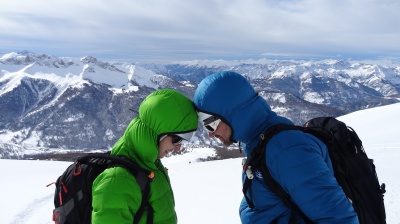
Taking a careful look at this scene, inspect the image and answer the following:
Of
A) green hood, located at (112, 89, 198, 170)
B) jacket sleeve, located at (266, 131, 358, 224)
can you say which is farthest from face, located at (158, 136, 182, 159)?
jacket sleeve, located at (266, 131, 358, 224)

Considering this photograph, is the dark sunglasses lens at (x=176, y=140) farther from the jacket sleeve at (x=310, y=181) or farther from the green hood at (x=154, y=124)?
the jacket sleeve at (x=310, y=181)

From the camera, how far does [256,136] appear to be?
3146 mm

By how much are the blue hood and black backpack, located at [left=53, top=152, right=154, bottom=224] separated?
37.6 inches

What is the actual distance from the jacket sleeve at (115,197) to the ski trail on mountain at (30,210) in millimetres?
8110

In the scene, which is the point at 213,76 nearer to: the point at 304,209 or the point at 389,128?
the point at 304,209

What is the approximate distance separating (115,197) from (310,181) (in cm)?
172

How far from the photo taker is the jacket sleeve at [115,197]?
3086 millimetres

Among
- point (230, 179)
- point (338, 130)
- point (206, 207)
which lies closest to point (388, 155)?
point (230, 179)

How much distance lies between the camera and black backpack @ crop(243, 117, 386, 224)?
285 centimetres

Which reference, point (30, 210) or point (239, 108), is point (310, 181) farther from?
point (30, 210)

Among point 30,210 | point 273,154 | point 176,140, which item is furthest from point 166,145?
point 30,210

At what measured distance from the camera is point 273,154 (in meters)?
2.71

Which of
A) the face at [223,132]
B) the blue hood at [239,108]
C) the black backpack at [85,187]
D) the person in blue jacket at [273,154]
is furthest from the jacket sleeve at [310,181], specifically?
the black backpack at [85,187]

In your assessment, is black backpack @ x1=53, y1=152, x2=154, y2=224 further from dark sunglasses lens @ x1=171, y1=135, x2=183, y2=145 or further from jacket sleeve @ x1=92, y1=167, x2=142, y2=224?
dark sunglasses lens @ x1=171, y1=135, x2=183, y2=145
